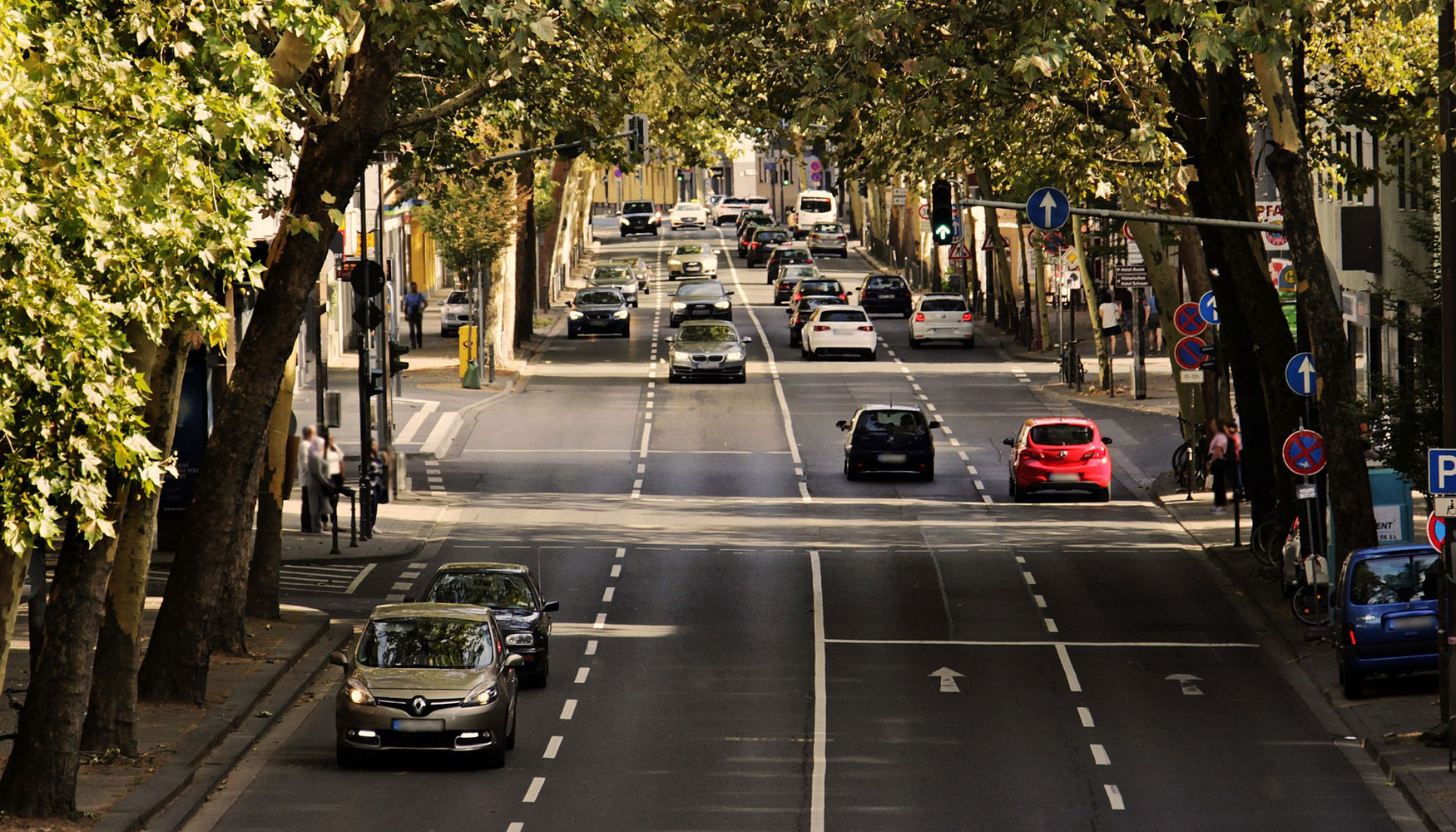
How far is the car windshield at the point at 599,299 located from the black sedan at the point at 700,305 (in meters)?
2.16

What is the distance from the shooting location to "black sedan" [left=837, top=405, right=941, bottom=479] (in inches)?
1533

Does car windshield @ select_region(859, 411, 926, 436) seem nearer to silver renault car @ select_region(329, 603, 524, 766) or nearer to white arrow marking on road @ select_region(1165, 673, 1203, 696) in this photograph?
white arrow marking on road @ select_region(1165, 673, 1203, 696)

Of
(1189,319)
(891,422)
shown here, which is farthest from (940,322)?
(1189,319)

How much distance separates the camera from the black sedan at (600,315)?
67750 mm

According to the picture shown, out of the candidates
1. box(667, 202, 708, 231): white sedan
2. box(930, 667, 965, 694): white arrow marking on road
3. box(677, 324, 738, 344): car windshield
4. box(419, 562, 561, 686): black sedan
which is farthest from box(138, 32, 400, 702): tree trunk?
box(667, 202, 708, 231): white sedan

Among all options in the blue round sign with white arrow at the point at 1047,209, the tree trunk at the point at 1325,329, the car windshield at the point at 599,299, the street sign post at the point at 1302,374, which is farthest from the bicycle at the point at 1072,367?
the tree trunk at the point at 1325,329

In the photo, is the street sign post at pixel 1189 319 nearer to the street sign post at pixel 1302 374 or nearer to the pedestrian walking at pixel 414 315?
the street sign post at pixel 1302 374

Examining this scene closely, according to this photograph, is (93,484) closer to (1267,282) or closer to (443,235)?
(1267,282)

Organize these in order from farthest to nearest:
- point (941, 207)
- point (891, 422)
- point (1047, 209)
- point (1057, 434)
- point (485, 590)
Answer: point (891, 422) < point (1057, 434) < point (941, 207) < point (1047, 209) < point (485, 590)

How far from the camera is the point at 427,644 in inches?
716

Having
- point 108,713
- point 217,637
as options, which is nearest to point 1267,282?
point 217,637

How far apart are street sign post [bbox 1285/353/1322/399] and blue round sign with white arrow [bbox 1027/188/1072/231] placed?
3.08 metres

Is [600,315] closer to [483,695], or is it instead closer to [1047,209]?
[1047,209]

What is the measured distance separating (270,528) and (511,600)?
16.5 ft
